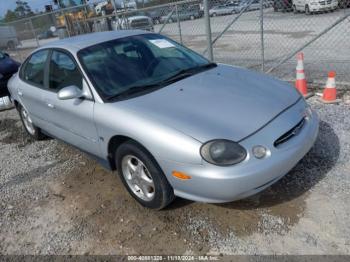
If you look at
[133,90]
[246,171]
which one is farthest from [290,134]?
[133,90]

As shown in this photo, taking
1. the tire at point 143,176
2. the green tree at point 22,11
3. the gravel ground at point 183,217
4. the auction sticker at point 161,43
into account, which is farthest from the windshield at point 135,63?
the green tree at point 22,11

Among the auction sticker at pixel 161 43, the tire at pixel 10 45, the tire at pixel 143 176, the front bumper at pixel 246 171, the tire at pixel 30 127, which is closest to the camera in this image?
the front bumper at pixel 246 171

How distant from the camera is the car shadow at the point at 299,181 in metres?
3.16

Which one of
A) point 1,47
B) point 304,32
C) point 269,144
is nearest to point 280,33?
point 304,32

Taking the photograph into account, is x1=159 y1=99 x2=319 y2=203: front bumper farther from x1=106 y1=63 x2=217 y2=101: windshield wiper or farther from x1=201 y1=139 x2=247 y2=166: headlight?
x1=106 y1=63 x2=217 y2=101: windshield wiper

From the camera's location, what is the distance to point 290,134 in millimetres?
2900

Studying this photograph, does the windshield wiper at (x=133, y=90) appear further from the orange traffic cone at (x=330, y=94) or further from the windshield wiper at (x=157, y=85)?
the orange traffic cone at (x=330, y=94)

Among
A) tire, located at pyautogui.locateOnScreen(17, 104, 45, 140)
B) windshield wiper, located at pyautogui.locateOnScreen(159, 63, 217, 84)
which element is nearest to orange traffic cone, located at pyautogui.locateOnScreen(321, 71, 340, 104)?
windshield wiper, located at pyautogui.locateOnScreen(159, 63, 217, 84)

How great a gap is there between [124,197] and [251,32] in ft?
31.1

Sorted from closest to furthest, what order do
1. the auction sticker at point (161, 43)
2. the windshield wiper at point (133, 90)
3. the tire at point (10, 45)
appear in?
1. the windshield wiper at point (133, 90)
2. the auction sticker at point (161, 43)
3. the tire at point (10, 45)

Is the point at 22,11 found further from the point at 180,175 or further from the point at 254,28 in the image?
the point at 180,175

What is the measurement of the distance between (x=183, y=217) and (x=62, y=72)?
7.29 ft

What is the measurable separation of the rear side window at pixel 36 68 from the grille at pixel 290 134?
3106 millimetres

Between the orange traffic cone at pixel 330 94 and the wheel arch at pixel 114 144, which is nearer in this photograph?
the wheel arch at pixel 114 144
